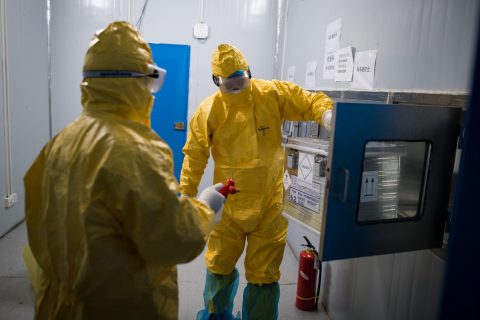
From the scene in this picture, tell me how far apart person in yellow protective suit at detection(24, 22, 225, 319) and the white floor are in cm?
124

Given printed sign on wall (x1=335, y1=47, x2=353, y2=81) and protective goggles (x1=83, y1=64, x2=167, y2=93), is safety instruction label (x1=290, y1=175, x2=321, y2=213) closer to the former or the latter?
printed sign on wall (x1=335, y1=47, x2=353, y2=81)

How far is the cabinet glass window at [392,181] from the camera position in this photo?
1.25 metres

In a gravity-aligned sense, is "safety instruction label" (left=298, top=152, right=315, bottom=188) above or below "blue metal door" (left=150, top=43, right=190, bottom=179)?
below

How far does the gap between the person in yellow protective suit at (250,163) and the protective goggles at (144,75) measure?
661 mm

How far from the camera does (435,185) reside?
1.23 meters

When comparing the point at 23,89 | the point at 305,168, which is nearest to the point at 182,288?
the point at 305,168

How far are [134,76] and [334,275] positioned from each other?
1681 millimetres

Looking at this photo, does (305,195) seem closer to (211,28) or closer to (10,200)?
(211,28)

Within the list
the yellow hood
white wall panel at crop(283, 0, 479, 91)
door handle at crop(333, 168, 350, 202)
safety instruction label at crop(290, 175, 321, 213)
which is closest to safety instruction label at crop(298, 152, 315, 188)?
safety instruction label at crop(290, 175, 321, 213)

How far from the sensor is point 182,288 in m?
2.44

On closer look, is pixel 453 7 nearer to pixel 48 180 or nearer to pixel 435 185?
pixel 435 185

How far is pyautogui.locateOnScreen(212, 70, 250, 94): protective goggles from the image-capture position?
1714 millimetres

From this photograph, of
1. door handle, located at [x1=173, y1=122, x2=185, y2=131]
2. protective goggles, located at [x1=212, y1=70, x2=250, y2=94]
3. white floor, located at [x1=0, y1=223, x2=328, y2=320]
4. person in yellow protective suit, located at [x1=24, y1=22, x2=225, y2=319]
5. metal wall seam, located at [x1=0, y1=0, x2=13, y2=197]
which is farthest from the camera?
door handle, located at [x1=173, y1=122, x2=185, y2=131]

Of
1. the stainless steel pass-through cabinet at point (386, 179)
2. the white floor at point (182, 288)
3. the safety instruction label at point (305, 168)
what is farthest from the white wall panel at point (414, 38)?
the white floor at point (182, 288)
